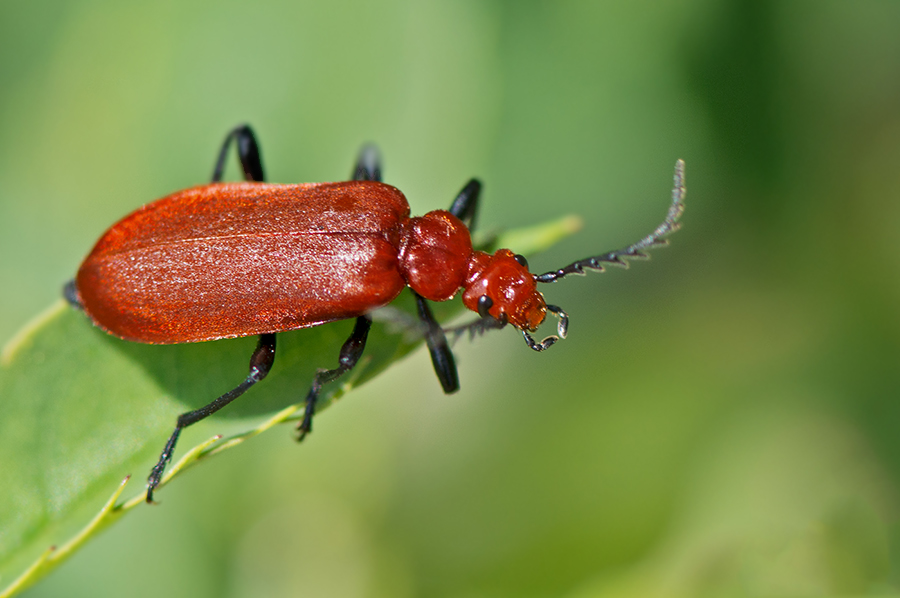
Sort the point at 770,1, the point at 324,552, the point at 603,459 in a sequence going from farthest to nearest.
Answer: the point at 770,1 < the point at 603,459 < the point at 324,552

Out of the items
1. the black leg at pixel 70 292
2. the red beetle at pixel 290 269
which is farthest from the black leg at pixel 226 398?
the black leg at pixel 70 292

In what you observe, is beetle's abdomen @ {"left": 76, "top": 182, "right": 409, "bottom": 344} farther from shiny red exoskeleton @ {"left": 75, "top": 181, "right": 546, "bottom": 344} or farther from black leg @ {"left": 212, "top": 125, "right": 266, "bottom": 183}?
black leg @ {"left": 212, "top": 125, "right": 266, "bottom": 183}

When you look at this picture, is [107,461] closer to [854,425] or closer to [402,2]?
[402,2]

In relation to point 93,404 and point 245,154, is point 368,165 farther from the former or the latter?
point 93,404

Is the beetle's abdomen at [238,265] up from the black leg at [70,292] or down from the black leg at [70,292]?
up

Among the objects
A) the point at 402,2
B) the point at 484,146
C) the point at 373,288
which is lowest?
the point at 373,288

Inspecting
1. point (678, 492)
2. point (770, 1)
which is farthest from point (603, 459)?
point (770, 1)

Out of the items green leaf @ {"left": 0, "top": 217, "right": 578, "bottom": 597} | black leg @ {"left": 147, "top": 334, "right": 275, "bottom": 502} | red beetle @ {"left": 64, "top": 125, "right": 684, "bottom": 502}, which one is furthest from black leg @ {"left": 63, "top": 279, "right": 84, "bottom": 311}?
black leg @ {"left": 147, "top": 334, "right": 275, "bottom": 502}

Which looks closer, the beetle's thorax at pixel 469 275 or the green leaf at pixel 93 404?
the green leaf at pixel 93 404

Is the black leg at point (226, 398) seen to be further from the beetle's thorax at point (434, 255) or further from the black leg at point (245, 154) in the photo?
the black leg at point (245, 154)
